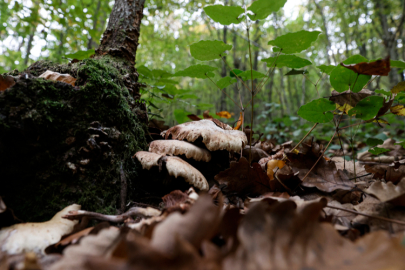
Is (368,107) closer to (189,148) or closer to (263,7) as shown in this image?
(263,7)

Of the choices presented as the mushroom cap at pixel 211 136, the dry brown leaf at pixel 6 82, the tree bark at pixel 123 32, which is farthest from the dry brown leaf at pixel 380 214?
the tree bark at pixel 123 32

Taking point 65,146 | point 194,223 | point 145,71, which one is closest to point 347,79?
point 194,223

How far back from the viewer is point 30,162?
1.10 m

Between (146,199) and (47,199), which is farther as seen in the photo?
(146,199)

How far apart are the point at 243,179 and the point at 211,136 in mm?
356

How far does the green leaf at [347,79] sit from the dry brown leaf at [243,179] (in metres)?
0.72

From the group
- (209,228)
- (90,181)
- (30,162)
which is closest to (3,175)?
(30,162)

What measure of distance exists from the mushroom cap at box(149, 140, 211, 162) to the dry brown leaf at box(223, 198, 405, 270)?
2.78 ft

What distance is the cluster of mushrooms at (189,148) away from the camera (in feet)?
4.18

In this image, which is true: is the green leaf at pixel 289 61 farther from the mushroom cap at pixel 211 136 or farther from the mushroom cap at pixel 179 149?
the mushroom cap at pixel 179 149

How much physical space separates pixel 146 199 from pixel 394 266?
1216 millimetres

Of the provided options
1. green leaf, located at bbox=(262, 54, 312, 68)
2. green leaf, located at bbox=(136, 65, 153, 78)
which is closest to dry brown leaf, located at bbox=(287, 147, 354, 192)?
green leaf, located at bbox=(262, 54, 312, 68)

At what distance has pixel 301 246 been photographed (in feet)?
1.85

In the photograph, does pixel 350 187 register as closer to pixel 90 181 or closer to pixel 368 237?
pixel 368 237
